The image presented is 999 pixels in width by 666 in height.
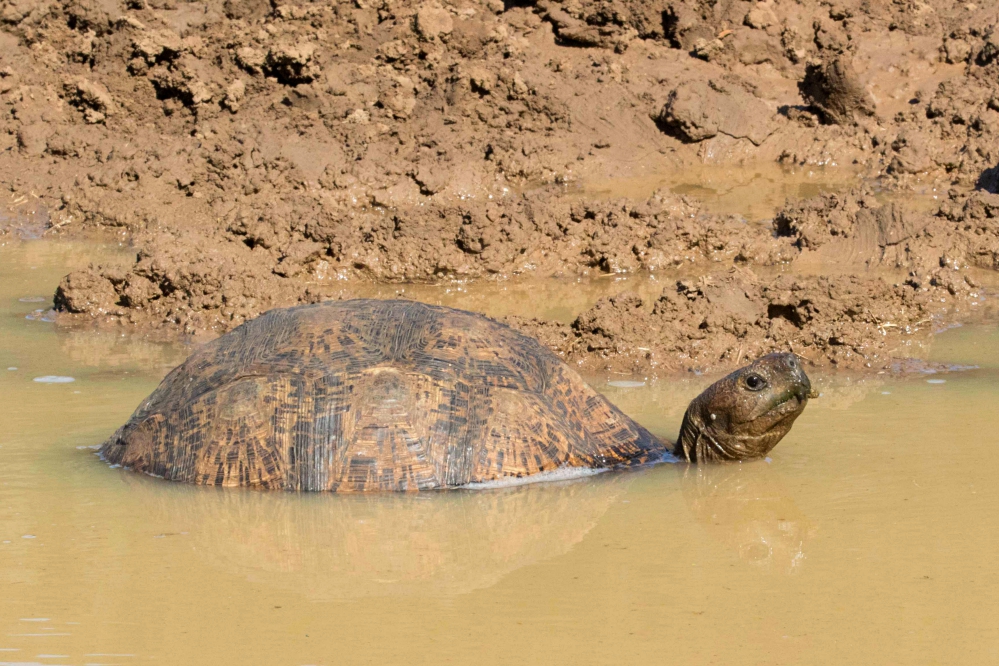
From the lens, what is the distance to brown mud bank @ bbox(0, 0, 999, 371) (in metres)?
8.44

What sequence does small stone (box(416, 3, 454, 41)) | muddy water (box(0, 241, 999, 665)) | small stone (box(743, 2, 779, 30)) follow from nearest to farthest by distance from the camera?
muddy water (box(0, 241, 999, 665))
small stone (box(416, 3, 454, 41))
small stone (box(743, 2, 779, 30))

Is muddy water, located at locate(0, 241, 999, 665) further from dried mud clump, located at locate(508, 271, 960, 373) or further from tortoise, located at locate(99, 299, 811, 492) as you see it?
dried mud clump, located at locate(508, 271, 960, 373)

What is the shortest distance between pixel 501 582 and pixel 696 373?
3.20 m

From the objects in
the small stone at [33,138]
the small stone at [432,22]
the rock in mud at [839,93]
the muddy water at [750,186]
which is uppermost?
the small stone at [432,22]

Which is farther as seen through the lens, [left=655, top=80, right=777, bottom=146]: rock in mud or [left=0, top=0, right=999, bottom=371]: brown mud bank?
[left=655, top=80, right=777, bottom=146]: rock in mud

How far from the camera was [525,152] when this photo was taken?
1166 centimetres

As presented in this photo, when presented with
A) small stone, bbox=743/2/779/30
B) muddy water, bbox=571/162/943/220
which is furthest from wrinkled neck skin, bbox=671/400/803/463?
small stone, bbox=743/2/779/30

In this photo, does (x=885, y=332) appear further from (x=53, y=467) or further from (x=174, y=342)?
(x=53, y=467)

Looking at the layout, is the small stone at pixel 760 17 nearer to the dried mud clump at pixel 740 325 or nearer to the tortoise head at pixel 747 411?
the dried mud clump at pixel 740 325

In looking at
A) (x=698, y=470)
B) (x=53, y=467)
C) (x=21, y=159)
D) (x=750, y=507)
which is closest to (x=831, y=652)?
(x=750, y=507)

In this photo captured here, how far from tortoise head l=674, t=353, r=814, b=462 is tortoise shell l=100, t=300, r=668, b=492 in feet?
1.38

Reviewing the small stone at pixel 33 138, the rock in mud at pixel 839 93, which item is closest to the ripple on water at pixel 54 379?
the small stone at pixel 33 138

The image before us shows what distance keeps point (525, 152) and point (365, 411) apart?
677 cm

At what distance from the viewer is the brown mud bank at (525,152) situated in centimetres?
844
